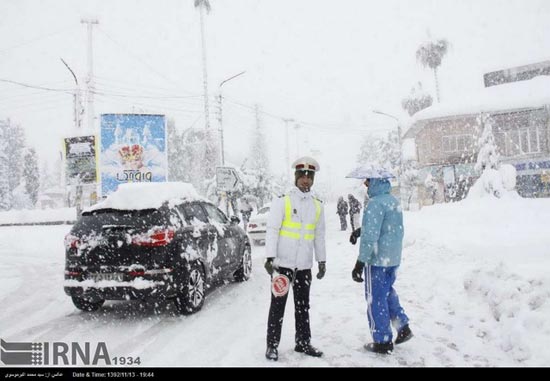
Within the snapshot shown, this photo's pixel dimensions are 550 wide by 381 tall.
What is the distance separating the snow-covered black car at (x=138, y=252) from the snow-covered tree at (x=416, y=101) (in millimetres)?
47392

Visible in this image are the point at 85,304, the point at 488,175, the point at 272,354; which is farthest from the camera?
the point at 488,175

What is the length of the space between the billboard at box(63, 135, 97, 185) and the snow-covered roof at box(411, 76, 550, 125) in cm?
2533

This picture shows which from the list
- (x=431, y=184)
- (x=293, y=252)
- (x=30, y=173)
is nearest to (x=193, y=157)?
(x=30, y=173)

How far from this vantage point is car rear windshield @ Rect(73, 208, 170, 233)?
584cm

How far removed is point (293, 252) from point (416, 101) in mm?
49351

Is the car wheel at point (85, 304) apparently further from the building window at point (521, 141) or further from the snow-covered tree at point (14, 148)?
the snow-covered tree at point (14, 148)

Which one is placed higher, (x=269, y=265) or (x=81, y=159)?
(x=81, y=159)

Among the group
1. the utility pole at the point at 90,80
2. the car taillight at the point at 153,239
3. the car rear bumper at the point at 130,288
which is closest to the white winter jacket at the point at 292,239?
the car taillight at the point at 153,239

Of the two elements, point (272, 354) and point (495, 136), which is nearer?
point (272, 354)

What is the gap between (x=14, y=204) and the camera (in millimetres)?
61375

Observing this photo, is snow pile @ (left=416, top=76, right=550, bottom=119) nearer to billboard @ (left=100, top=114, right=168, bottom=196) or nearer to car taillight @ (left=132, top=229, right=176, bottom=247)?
billboard @ (left=100, top=114, right=168, bottom=196)

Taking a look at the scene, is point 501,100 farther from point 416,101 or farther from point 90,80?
point 90,80

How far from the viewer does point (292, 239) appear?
4477 mm
